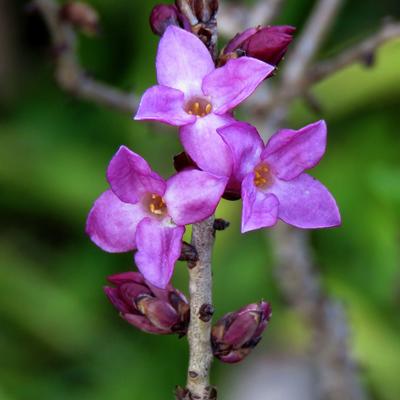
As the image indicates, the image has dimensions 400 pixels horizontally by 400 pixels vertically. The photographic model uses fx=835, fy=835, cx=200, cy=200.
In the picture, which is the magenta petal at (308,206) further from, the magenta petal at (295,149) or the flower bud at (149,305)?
the flower bud at (149,305)

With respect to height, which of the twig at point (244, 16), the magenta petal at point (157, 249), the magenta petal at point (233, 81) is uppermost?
the twig at point (244, 16)

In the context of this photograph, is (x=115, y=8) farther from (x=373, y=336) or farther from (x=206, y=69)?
(x=206, y=69)

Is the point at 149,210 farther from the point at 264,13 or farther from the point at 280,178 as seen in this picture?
the point at 264,13

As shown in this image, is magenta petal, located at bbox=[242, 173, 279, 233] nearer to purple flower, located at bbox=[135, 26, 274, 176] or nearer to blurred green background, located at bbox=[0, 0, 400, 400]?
purple flower, located at bbox=[135, 26, 274, 176]

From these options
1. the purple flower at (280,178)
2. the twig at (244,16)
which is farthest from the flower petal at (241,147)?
the twig at (244,16)

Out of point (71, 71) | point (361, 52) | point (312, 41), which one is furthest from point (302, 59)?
point (71, 71)

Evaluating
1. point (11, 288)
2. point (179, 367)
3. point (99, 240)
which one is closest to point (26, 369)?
point (11, 288)
